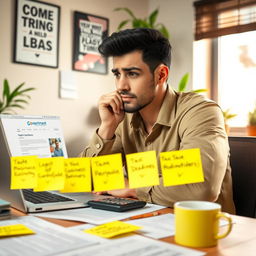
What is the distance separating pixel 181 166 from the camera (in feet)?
2.62

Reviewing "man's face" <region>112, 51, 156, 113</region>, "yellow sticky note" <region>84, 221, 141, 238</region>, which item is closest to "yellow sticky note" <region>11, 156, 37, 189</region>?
"yellow sticky note" <region>84, 221, 141, 238</region>

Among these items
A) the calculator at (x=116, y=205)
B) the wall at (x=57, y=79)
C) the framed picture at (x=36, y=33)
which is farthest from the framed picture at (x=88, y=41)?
the calculator at (x=116, y=205)

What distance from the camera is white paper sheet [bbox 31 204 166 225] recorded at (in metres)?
0.85

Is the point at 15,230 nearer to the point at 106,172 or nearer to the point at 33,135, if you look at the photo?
the point at 106,172

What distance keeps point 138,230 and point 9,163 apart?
416mm

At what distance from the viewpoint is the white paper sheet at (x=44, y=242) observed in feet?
2.05

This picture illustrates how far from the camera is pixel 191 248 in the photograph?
654 mm

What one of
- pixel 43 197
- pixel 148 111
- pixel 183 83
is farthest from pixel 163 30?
pixel 43 197

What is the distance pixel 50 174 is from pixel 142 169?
0.24m

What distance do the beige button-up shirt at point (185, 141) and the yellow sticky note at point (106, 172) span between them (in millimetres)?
253

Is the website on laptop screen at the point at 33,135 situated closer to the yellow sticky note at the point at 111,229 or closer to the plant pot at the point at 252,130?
the yellow sticky note at the point at 111,229

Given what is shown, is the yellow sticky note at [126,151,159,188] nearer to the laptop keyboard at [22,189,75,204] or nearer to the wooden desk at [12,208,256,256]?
the wooden desk at [12,208,256,256]

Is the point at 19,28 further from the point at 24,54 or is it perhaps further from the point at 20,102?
the point at 20,102

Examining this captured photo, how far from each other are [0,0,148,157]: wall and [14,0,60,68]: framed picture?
Answer: 0.15ft
